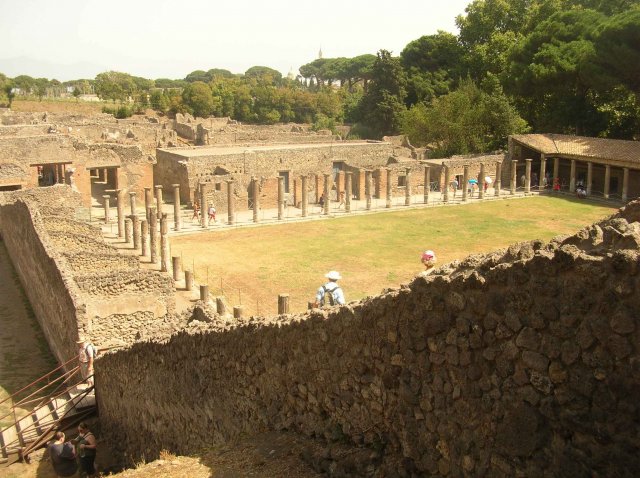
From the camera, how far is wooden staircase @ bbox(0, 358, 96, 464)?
11.5 meters

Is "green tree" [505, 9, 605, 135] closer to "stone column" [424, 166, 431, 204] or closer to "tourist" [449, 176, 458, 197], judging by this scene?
"tourist" [449, 176, 458, 197]

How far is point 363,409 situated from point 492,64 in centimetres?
5535

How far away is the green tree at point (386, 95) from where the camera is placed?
60.7 m

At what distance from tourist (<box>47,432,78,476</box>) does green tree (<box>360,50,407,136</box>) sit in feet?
171

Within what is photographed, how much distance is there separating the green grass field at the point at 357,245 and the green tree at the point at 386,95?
2412 centimetres

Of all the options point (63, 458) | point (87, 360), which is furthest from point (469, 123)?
point (63, 458)

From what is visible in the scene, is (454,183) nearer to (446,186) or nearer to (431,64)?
(446,186)

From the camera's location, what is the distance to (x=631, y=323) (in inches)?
162

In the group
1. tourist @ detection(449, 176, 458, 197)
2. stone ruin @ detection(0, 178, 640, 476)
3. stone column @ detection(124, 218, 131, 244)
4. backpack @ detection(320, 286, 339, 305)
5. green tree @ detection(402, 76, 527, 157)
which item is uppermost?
green tree @ detection(402, 76, 527, 157)

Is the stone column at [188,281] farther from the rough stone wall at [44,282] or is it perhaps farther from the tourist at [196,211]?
the tourist at [196,211]

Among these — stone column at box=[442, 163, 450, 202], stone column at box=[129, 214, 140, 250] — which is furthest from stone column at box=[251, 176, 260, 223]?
stone column at box=[442, 163, 450, 202]

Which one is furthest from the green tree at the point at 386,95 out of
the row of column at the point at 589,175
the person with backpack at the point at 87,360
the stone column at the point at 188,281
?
the person with backpack at the point at 87,360

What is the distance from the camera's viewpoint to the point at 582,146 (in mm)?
40500

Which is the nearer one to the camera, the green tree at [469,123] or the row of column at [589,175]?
the row of column at [589,175]
